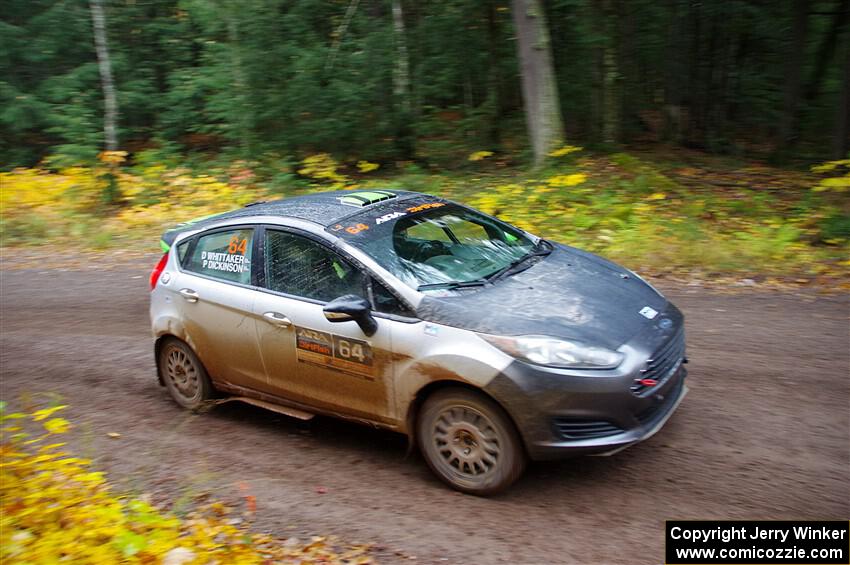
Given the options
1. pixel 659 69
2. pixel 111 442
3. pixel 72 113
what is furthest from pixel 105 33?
pixel 111 442

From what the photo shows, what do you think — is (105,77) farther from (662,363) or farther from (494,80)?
(662,363)

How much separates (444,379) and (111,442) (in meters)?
3.10

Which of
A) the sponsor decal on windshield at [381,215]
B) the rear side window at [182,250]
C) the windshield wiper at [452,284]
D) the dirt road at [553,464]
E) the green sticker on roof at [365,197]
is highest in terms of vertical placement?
the green sticker on roof at [365,197]

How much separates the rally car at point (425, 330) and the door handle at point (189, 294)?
4cm

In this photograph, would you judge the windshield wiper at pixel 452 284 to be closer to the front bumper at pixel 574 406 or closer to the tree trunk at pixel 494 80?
the front bumper at pixel 574 406

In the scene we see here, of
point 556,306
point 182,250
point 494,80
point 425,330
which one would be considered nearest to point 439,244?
point 425,330

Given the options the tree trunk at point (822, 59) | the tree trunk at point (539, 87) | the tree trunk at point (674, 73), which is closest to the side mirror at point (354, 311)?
the tree trunk at point (539, 87)

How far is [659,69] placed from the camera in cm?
1470

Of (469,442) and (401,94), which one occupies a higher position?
(401,94)

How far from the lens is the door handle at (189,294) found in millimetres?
5888

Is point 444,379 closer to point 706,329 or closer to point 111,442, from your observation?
point 111,442

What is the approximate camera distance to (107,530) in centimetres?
362

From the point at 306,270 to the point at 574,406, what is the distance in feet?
7.31

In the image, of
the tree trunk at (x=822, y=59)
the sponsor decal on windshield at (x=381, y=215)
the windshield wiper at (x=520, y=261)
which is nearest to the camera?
the windshield wiper at (x=520, y=261)
